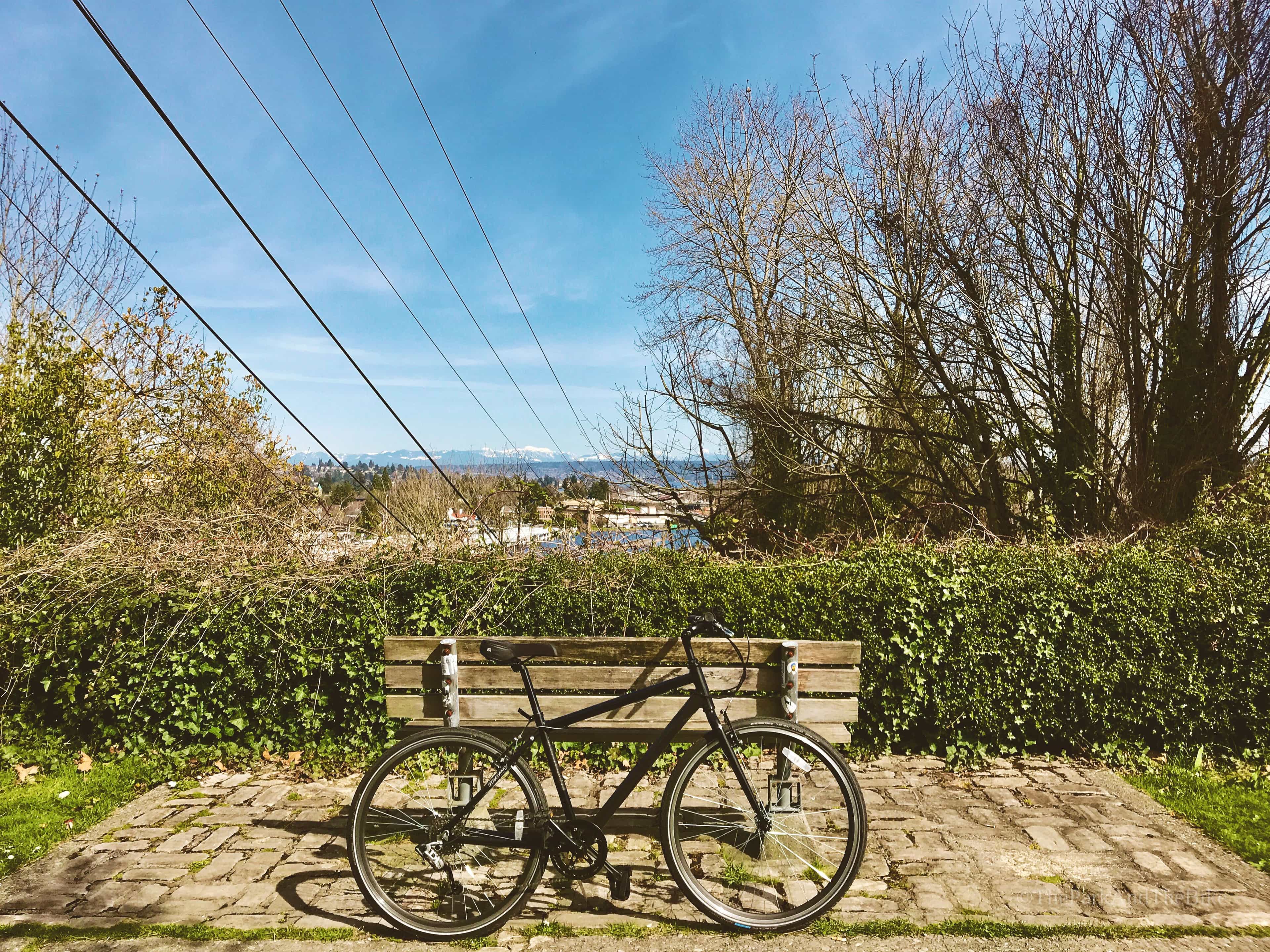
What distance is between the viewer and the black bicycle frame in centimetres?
311

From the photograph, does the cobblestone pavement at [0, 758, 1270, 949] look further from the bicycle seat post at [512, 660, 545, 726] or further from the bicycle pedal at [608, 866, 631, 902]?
the bicycle seat post at [512, 660, 545, 726]

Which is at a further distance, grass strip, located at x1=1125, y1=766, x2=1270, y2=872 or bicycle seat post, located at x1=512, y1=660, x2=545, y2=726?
grass strip, located at x1=1125, y1=766, x2=1270, y2=872

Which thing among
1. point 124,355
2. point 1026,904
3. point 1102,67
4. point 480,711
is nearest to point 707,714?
point 480,711

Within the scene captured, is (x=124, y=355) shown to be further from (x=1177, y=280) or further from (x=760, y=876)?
(x=1177, y=280)

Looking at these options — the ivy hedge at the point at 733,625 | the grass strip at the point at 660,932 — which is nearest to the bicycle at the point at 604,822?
the grass strip at the point at 660,932

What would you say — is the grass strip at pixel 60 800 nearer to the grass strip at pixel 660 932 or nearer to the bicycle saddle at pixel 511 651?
the grass strip at pixel 660 932

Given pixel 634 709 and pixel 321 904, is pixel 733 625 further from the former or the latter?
pixel 321 904

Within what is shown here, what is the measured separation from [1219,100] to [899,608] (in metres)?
6.19

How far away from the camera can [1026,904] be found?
127 inches

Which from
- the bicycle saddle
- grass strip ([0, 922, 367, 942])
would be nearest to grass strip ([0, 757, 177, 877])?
grass strip ([0, 922, 367, 942])

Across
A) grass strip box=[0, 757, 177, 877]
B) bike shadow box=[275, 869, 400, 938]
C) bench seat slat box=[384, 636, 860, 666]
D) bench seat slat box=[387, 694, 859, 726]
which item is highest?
bench seat slat box=[384, 636, 860, 666]

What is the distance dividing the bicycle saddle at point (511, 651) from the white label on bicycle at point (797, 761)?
0.72 metres

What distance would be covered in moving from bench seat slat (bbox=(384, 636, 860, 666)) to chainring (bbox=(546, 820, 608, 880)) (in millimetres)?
782

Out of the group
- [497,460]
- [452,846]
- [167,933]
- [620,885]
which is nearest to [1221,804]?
[620,885]
